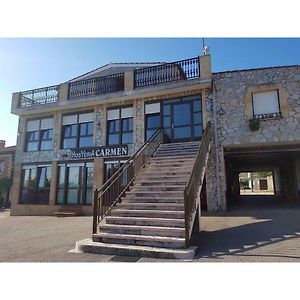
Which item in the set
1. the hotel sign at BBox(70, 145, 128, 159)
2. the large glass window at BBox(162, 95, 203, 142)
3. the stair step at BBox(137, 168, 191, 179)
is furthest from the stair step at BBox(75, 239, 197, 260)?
the large glass window at BBox(162, 95, 203, 142)

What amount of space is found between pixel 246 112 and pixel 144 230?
7.48 metres

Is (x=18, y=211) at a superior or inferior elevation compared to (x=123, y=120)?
inferior

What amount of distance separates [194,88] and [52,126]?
27.2 ft

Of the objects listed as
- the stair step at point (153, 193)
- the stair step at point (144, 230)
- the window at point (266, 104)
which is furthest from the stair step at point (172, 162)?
the window at point (266, 104)

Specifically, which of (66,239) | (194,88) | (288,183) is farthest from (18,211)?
(288,183)

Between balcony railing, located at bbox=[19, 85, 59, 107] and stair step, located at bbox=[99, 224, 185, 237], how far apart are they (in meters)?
10.8

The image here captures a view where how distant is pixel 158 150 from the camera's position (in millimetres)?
10898

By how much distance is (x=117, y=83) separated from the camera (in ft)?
Answer: 46.5

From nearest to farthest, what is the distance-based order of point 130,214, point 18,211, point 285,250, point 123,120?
point 285,250, point 130,214, point 123,120, point 18,211

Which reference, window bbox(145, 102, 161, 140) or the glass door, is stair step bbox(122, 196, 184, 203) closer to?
the glass door

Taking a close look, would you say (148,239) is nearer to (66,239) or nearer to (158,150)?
(66,239)

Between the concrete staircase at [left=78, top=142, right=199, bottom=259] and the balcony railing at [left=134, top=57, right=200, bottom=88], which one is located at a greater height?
the balcony railing at [left=134, top=57, right=200, bottom=88]

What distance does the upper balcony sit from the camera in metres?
12.1

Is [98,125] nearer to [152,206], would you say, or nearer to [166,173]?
[166,173]
